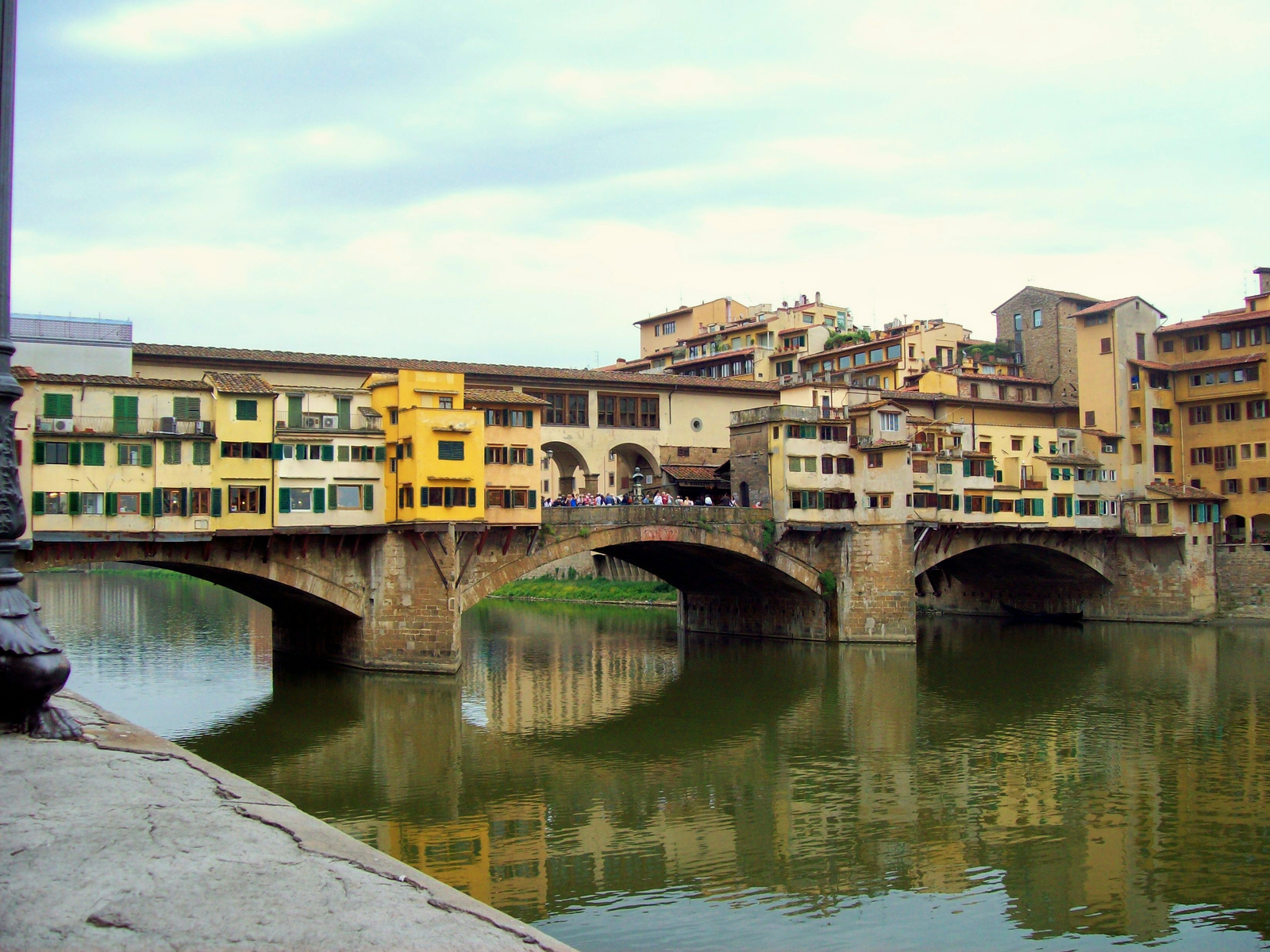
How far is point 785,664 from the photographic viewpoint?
149 ft

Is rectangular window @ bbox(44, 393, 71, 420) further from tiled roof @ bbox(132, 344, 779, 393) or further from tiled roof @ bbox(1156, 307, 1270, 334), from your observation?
tiled roof @ bbox(1156, 307, 1270, 334)

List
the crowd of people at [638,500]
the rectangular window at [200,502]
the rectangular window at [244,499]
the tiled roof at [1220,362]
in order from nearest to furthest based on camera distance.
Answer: the rectangular window at [200,502] < the rectangular window at [244,499] < the crowd of people at [638,500] < the tiled roof at [1220,362]

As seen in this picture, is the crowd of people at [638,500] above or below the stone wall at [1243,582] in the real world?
above

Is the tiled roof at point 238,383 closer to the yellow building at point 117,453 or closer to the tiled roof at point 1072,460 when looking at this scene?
the yellow building at point 117,453

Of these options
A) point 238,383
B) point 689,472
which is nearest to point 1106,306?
point 689,472

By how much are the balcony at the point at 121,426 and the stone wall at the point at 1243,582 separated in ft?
157

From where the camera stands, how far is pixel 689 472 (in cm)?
5228

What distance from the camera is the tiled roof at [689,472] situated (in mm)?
51688

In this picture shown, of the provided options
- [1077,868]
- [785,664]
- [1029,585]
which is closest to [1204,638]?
[1029,585]

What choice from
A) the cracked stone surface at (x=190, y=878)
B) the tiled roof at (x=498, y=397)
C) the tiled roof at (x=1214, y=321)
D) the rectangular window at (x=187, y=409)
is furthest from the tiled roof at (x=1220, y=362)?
the cracked stone surface at (x=190, y=878)

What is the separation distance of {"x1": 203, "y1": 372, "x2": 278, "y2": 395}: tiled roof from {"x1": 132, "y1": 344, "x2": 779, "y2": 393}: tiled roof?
2.59 meters

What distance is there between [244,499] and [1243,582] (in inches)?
1849

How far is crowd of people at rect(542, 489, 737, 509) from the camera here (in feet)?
156

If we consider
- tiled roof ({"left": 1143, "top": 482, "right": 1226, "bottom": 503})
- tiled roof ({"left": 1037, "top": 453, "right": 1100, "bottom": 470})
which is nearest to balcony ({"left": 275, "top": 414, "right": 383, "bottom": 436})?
tiled roof ({"left": 1037, "top": 453, "right": 1100, "bottom": 470})
